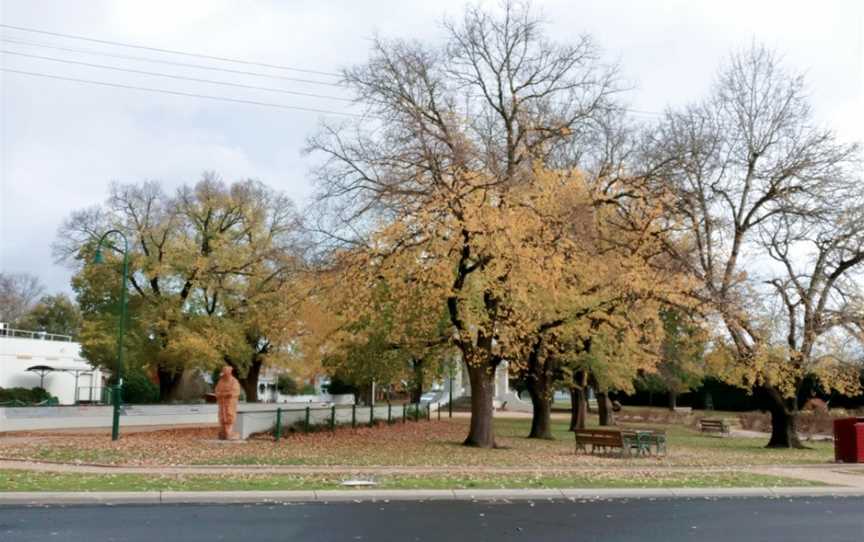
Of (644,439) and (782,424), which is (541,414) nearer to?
(782,424)

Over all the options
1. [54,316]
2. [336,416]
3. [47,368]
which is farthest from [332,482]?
[54,316]

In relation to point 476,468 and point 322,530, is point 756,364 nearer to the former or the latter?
point 476,468

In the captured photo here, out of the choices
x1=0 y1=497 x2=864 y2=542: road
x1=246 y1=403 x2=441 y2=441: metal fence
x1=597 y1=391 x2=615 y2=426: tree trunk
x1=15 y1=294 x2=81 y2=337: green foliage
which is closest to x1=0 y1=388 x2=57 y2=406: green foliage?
x1=246 y1=403 x2=441 y2=441: metal fence

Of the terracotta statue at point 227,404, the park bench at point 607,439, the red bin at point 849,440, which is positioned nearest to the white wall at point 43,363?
the terracotta statue at point 227,404

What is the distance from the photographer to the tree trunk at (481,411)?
84.5 ft

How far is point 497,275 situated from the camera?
72.3ft

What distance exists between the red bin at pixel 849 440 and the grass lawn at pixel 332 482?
5.53m

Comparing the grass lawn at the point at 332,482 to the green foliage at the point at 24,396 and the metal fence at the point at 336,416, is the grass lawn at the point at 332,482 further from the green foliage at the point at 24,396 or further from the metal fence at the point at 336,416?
the green foliage at the point at 24,396

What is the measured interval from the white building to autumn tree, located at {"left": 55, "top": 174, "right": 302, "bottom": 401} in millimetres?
8622

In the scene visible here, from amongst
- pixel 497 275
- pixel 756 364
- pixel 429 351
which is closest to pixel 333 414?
pixel 429 351

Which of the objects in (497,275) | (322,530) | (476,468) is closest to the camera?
(322,530)

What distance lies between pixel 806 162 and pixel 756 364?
289 inches

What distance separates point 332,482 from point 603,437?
10767mm

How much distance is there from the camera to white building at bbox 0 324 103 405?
51750mm
